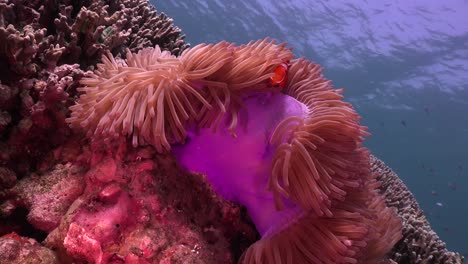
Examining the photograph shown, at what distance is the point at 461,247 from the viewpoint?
159 ft

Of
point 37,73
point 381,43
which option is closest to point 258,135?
point 37,73

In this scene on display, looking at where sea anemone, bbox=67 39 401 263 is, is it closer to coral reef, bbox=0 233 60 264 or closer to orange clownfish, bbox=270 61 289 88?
orange clownfish, bbox=270 61 289 88

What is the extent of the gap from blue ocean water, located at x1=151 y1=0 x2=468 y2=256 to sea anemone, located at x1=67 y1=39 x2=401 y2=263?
22958 mm

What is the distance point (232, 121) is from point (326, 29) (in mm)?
30854

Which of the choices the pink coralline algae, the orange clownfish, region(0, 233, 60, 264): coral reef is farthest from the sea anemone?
region(0, 233, 60, 264): coral reef

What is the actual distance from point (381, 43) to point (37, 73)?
102 feet

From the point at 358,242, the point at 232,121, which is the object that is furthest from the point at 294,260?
the point at 232,121

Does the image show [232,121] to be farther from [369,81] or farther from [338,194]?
[369,81]

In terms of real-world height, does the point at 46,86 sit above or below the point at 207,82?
below

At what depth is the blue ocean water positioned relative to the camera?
1053 inches

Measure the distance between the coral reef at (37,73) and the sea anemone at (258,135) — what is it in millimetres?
166

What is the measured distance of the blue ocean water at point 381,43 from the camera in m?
26.7

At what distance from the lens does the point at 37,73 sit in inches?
85.4

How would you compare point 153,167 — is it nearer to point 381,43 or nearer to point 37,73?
point 37,73
